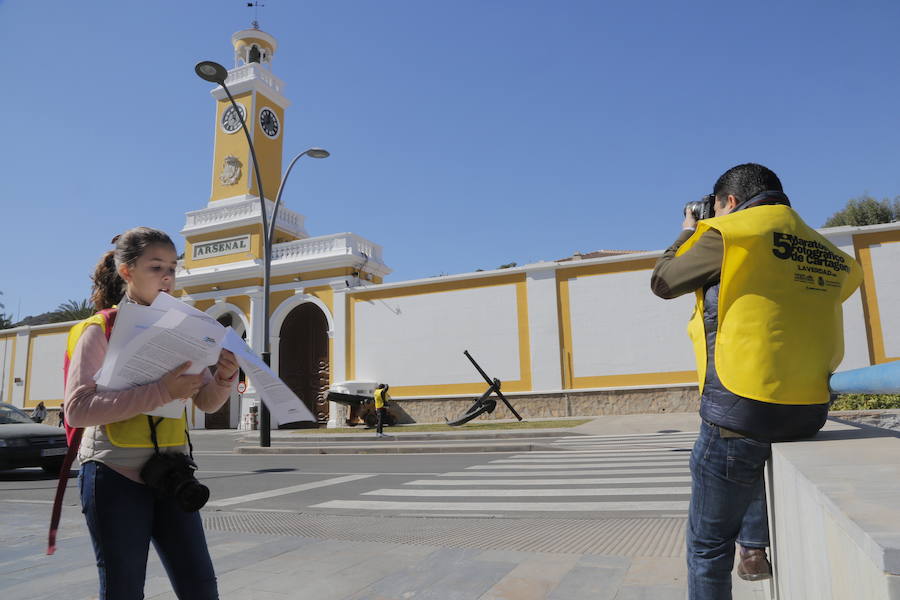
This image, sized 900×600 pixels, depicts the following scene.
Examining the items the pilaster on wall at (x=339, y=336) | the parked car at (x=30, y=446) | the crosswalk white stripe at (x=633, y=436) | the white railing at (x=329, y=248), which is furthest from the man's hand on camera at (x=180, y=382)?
the white railing at (x=329, y=248)

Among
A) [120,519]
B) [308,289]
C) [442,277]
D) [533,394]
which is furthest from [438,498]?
[308,289]

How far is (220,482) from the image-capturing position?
30.9 ft

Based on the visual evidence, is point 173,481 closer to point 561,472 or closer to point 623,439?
point 561,472

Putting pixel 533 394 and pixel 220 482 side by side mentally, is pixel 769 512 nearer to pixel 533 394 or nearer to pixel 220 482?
pixel 220 482

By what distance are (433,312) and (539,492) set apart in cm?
1576

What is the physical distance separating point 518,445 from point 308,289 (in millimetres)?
15021

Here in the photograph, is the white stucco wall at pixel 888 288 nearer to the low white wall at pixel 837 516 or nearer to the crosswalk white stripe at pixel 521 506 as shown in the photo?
the crosswalk white stripe at pixel 521 506

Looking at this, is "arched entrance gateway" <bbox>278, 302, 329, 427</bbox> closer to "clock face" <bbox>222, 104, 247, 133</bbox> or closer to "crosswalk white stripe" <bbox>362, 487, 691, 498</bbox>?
"clock face" <bbox>222, 104, 247, 133</bbox>

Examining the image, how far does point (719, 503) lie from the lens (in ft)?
6.79

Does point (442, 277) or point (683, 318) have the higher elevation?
point (442, 277)

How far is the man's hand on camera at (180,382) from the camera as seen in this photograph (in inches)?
81.8

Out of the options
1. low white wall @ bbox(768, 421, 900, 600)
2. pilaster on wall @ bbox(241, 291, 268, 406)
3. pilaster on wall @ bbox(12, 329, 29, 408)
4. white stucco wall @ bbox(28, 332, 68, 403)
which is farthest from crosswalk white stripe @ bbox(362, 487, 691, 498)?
pilaster on wall @ bbox(12, 329, 29, 408)

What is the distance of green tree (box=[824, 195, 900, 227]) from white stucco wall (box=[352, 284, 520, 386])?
97.9 ft

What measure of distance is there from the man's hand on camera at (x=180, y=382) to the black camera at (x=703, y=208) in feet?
6.65
